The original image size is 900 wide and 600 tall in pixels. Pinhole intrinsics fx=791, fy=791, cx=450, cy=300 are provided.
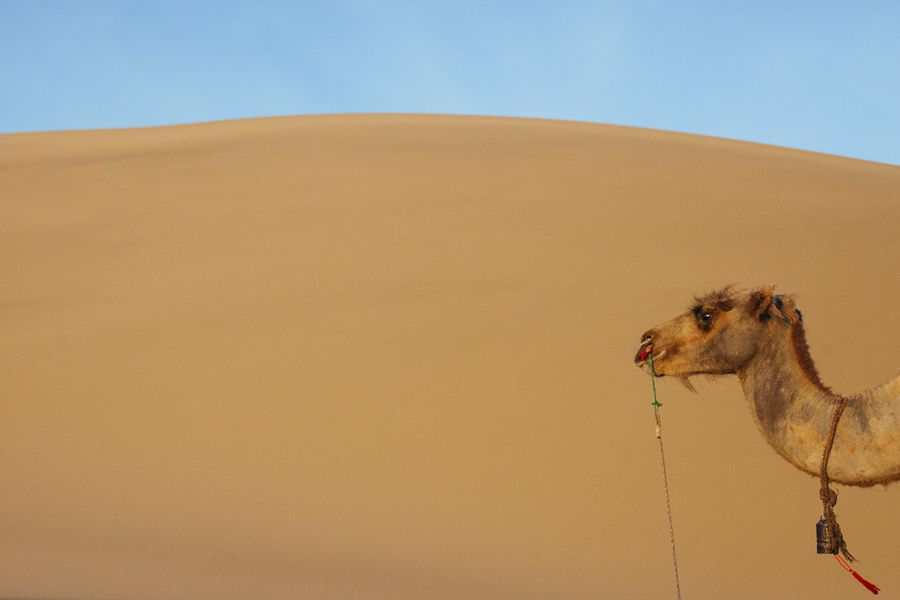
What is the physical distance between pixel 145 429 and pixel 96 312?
257 cm

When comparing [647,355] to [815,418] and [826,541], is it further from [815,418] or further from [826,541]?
[826,541]

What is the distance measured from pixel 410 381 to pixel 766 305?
196 inches

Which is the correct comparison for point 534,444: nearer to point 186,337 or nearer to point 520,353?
point 520,353

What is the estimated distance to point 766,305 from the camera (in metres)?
3.16

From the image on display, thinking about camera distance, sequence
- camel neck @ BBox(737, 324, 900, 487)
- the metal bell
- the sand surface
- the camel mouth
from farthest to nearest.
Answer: the sand surface < the camel mouth < the metal bell < camel neck @ BBox(737, 324, 900, 487)

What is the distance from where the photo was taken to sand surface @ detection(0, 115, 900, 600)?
5.70 metres

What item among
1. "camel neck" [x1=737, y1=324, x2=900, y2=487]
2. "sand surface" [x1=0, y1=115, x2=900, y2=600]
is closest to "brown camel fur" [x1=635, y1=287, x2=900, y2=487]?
"camel neck" [x1=737, y1=324, x2=900, y2=487]

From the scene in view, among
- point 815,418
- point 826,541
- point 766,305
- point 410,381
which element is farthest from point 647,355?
point 410,381

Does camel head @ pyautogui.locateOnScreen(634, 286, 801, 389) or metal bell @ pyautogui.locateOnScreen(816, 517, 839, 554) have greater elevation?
camel head @ pyautogui.locateOnScreen(634, 286, 801, 389)

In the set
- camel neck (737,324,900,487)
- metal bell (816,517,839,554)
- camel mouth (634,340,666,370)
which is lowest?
metal bell (816,517,839,554)

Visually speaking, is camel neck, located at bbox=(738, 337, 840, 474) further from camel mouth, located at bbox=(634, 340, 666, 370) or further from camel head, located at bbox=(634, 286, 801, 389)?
camel mouth, located at bbox=(634, 340, 666, 370)

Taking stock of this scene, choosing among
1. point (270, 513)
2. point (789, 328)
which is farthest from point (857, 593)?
point (270, 513)

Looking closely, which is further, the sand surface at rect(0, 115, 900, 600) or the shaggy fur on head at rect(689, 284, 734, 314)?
the sand surface at rect(0, 115, 900, 600)

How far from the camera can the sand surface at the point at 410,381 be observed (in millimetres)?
5695
